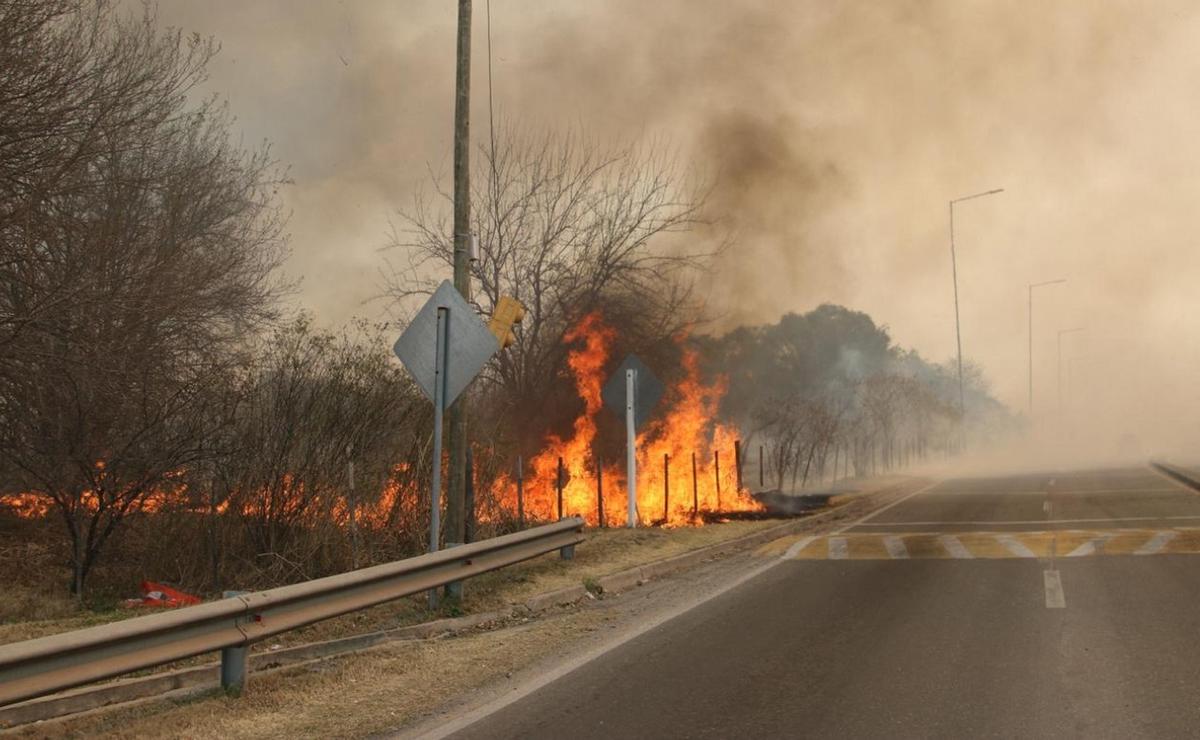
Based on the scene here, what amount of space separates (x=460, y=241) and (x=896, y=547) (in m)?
7.41

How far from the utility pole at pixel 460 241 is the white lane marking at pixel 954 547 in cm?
640

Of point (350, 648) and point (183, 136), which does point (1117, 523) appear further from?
point (183, 136)

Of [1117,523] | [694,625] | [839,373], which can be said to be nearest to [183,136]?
[694,625]

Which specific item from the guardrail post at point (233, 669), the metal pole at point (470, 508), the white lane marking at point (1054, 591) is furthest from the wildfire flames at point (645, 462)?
the guardrail post at point (233, 669)

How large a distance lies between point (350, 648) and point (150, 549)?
4.85 m

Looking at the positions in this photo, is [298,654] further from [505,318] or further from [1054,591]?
[1054,591]

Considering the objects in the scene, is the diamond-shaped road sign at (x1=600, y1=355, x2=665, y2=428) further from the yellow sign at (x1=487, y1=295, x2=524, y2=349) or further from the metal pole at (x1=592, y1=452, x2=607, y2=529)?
the yellow sign at (x1=487, y1=295, x2=524, y2=349)

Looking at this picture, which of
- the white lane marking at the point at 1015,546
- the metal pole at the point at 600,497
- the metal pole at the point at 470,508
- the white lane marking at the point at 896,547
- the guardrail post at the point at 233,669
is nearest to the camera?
the guardrail post at the point at 233,669

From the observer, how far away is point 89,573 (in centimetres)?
1102

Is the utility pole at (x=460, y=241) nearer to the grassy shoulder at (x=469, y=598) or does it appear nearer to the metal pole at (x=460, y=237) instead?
the metal pole at (x=460, y=237)

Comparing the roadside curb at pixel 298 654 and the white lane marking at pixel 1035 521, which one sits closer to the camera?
the roadside curb at pixel 298 654

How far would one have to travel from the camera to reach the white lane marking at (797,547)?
12.5 metres

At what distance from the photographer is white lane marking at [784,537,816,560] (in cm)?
1250

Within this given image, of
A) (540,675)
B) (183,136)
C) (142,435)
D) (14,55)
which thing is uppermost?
(183,136)
